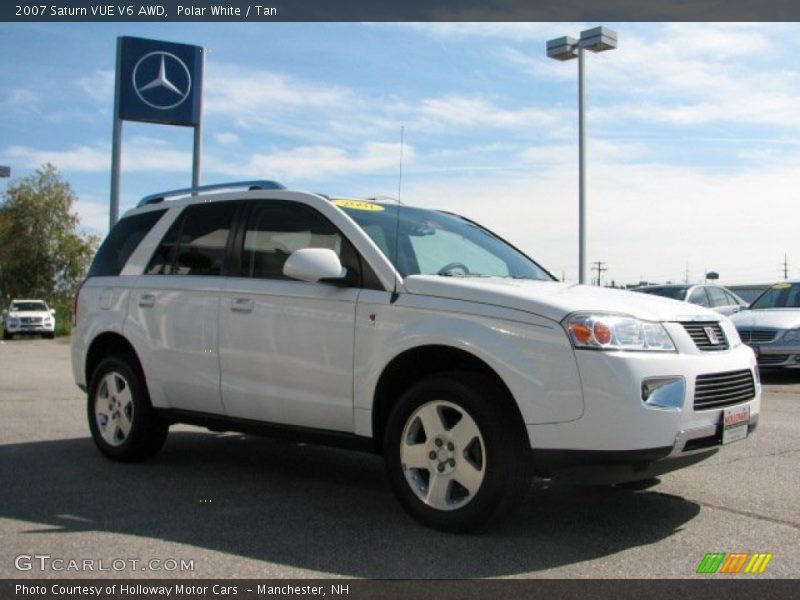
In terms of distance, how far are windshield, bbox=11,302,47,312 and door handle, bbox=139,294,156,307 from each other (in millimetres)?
35490

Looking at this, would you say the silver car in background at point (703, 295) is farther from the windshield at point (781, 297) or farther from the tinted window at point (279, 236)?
the tinted window at point (279, 236)

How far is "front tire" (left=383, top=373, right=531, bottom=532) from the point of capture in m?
4.27

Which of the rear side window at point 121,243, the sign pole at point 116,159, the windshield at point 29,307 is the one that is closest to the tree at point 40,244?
the windshield at point 29,307

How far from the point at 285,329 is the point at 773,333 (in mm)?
10174

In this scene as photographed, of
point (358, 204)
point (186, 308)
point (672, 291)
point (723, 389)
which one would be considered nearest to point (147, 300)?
point (186, 308)

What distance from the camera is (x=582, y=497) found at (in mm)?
5387

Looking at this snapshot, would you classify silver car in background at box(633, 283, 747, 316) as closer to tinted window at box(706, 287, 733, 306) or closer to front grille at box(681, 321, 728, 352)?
tinted window at box(706, 287, 733, 306)

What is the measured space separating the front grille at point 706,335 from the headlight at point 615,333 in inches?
9.5

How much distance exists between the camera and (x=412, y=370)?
16.0ft

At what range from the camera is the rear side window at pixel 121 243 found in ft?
21.7

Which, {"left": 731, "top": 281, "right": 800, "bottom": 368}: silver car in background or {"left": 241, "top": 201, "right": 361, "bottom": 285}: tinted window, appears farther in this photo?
{"left": 731, "top": 281, "right": 800, "bottom": 368}: silver car in background

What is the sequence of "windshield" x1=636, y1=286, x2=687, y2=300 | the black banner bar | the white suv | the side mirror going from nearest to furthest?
the black banner bar, the white suv, the side mirror, "windshield" x1=636, y1=286, x2=687, y2=300

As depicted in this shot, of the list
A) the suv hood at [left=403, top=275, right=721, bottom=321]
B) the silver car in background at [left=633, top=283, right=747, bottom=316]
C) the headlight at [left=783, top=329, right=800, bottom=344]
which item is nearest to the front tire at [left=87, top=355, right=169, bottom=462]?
the suv hood at [left=403, top=275, right=721, bottom=321]

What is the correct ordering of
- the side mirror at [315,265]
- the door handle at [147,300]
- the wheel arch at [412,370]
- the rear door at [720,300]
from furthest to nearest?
the rear door at [720,300] < the door handle at [147,300] < the side mirror at [315,265] < the wheel arch at [412,370]
